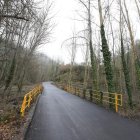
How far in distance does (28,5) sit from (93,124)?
229 inches

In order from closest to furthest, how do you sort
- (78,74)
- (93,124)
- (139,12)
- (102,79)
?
1. (93,124)
2. (139,12)
3. (102,79)
4. (78,74)

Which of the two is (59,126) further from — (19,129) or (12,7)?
(12,7)

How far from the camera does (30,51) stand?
81.3 feet

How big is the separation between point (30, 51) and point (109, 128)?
1846 cm

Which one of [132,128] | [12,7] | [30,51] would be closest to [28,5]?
[12,7]

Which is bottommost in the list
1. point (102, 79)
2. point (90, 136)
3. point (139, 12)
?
point (90, 136)

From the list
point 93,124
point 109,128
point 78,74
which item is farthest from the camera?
point 78,74

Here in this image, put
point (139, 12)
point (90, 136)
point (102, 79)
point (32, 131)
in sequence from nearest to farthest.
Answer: point (90, 136) → point (32, 131) → point (139, 12) → point (102, 79)

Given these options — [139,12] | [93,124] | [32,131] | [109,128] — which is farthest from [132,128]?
[139,12]

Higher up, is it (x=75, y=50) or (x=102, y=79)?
(x=75, y=50)

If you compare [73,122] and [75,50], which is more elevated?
[75,50]

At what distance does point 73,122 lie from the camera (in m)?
9.02

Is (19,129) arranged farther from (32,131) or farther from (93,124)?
(93,124)

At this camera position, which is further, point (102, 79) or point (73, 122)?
point (102, 79)
